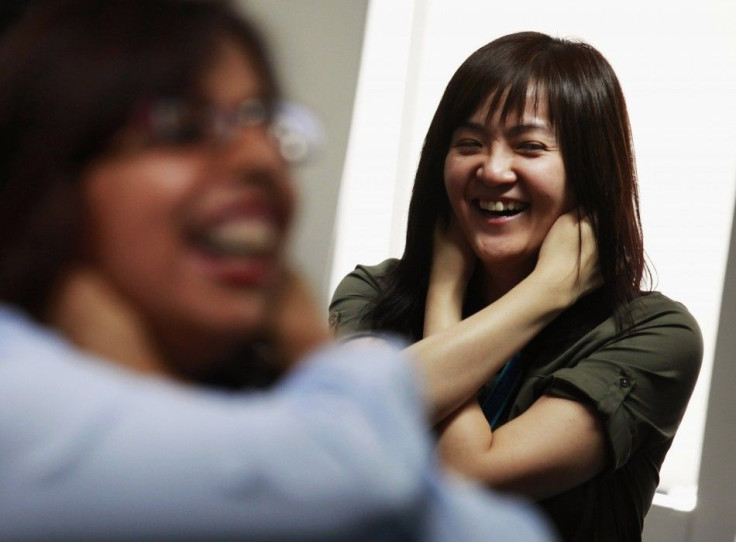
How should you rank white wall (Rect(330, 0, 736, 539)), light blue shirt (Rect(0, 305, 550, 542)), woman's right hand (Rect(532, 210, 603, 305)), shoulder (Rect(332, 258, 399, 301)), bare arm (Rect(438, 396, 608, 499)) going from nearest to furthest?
light blue shirt (Rect(0, 305, 550, 542)), bare arm (Rect(438, 396, 608, 499)), woman's right hand (Rect(532, 210, 603, 305)), shoulder (Rect(332, 258, 399, 301)), white wall (Rect(330, 0, 736, 539))

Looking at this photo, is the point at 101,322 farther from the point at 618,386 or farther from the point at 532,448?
the point at 618,386

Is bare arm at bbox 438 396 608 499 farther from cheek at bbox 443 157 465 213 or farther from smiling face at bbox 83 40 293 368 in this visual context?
smiling face at bbox 83 40 293 368

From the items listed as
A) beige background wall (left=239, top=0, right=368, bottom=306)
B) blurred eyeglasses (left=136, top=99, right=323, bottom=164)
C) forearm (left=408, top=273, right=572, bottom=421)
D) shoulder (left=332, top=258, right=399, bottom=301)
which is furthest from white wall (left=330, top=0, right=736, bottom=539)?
blurred eyeglasses (left=136, top=99, right=323, bottom=164)

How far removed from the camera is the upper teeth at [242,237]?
419 mm

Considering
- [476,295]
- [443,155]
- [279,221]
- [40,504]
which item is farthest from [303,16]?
[40,504]

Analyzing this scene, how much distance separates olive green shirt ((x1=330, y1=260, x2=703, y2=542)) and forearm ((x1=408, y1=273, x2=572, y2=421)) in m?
0.06

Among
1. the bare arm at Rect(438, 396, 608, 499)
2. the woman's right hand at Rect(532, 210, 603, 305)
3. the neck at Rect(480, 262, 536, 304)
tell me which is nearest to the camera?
the bare arm at Rect(438, 396, 608, 499)

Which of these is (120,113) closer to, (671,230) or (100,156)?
(100,156)

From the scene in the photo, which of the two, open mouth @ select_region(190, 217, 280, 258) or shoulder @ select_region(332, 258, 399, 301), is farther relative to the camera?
shoulder @ select_region(332, 258, 399, 301)

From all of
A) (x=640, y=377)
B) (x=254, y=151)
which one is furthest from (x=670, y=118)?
(x=254, y=151)

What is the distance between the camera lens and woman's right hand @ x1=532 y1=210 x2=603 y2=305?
1.23 meters

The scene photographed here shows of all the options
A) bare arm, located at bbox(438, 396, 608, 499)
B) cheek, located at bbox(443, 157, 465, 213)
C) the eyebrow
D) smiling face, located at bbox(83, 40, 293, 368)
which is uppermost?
the eyebrow

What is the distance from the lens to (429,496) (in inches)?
16.4

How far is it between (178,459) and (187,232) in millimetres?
98
